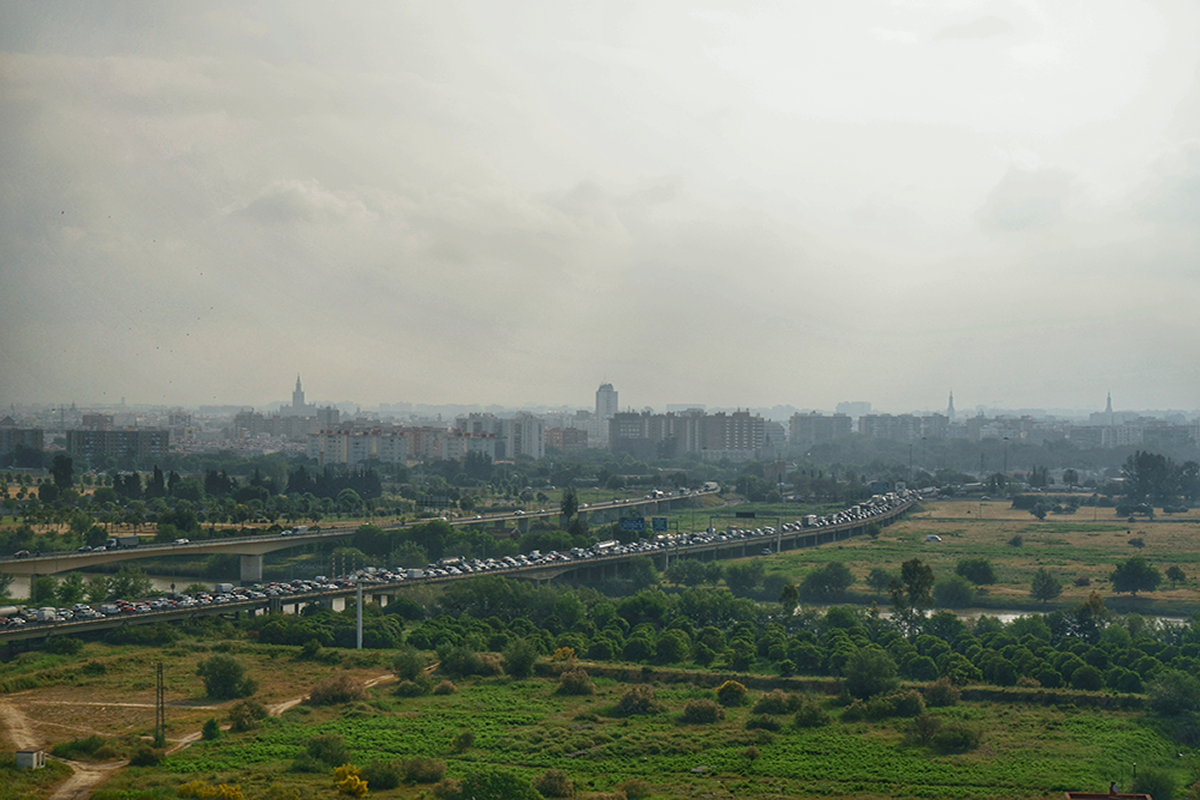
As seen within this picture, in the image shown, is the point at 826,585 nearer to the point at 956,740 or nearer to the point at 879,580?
the point at 879,580

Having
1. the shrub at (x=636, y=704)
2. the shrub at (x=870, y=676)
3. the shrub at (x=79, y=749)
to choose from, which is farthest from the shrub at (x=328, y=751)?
the shrub at (x=870, y=676)

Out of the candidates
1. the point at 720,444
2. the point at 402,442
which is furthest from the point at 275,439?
the point at 720,444

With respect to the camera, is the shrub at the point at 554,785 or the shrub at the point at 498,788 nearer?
the shrub at the point at 498,788

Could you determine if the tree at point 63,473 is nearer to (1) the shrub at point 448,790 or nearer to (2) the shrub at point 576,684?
(2) the shrub at point 576,684

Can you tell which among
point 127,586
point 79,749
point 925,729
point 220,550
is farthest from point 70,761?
point 220,550

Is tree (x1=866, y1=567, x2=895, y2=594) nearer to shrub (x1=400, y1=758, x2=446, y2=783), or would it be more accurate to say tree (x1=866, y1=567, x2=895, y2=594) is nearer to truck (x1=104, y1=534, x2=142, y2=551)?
shrub (x1=400, y1=758, x2=446, y2=783)

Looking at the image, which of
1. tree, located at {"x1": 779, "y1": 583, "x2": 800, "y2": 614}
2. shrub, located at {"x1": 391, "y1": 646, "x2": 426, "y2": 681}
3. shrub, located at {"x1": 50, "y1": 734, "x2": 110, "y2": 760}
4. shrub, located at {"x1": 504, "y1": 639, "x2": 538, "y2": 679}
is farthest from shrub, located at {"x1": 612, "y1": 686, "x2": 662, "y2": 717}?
tree, located at {"x1": 779, "y1": 583, "x2": 800, "y2": 614}
